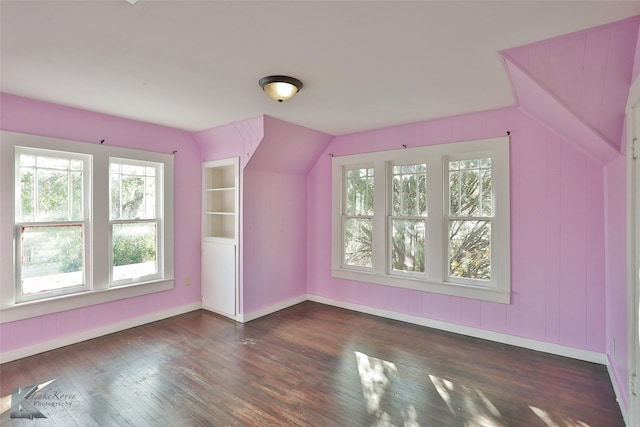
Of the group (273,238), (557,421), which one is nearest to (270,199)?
(273,238)

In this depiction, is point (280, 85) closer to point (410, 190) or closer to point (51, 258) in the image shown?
point (410, 190)

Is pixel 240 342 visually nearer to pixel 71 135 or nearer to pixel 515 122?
pixel 71 135

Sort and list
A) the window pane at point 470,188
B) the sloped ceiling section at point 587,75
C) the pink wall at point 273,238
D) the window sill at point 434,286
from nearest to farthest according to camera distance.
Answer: the sloped ceiling section at point 587,75 < the window sill at point 434,286 < the window pane at point 470,188 < the pink wall at point 273,238

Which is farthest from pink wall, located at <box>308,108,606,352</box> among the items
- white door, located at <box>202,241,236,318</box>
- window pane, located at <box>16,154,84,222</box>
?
window pane, located at <box>16,154,84,222</box>

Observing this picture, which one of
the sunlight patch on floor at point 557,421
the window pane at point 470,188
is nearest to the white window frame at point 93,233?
the window pane at point 470,188

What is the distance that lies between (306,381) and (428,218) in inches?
91.5

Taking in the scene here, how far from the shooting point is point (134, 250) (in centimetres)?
403

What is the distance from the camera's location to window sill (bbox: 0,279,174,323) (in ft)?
10.0

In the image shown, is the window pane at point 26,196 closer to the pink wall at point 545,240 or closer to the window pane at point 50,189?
the window pane at point 50,189

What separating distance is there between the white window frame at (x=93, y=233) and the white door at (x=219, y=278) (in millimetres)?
470

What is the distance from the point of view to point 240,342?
3.46 m

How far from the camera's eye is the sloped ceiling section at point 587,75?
6.14 ft

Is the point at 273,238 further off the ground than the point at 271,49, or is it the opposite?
the point at 271,49

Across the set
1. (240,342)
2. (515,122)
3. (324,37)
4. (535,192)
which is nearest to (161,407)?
(240,342)
